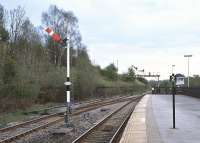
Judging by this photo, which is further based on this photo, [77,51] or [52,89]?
[77,51]

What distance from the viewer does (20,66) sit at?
3778 cm

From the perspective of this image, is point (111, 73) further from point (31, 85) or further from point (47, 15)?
point (31, 85)

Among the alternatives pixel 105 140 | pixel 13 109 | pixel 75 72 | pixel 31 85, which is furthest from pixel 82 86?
pixel 105 140

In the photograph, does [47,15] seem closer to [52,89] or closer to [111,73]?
[111,73]

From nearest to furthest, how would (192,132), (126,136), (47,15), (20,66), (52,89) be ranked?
(126,136) → (192,132) → (20,66) → (52,89) → (47,15)

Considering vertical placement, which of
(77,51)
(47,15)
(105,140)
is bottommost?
(105,140)

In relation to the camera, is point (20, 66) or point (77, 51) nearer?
point (20, 66)

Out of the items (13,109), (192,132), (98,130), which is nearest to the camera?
(192,132)

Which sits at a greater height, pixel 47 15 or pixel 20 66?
pixel 47 15

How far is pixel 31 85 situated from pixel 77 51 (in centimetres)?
5661

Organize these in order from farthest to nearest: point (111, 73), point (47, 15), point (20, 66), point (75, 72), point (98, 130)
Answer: point (111, 73)
point (47, 15)
point (75, 72)
point (20, 66)
point (98, 130)

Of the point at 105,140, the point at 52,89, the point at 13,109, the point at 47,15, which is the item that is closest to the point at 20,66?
the point at 13,109

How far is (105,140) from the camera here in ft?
53.4

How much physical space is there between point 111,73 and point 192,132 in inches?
3968
